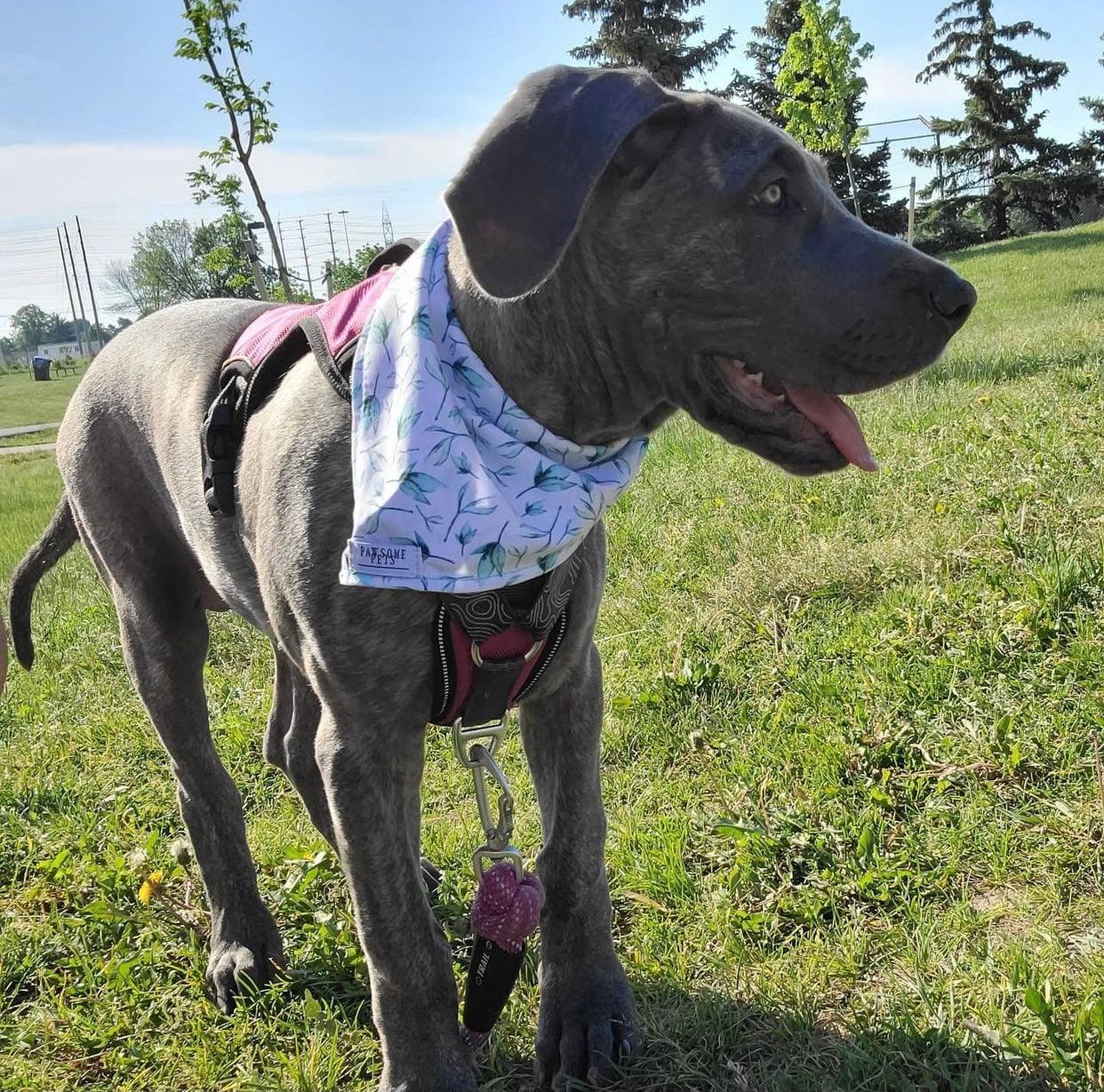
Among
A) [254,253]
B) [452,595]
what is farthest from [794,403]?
[254,253]

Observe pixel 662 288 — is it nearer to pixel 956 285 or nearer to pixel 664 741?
pixel 956 285

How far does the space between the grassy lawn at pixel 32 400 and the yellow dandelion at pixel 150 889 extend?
20.2 metres

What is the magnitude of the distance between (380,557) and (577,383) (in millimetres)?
549

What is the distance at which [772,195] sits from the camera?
6.93 ft

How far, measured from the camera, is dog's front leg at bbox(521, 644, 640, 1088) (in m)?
2.35

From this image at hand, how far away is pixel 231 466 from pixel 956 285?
169 centimetres

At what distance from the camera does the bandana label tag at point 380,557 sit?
2004 millimetres

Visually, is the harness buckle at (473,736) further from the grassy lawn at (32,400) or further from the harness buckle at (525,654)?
the grassy lawn at (32,400)

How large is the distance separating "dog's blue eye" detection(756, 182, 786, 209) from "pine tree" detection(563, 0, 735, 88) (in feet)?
112

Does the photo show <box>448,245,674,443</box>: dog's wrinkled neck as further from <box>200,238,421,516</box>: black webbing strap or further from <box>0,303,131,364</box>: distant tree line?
<box>0,303,131,364</box>: distant tree line

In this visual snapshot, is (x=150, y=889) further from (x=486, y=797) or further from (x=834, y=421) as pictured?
(x=834, y=421)

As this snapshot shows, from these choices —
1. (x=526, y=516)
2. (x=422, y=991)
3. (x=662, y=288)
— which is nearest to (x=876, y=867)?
(x=422, y=991)

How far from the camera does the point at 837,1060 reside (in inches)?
83.4

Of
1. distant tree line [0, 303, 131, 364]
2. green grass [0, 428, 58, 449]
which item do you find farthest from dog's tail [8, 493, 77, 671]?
distant tree line [0, 303, 131, 364]
